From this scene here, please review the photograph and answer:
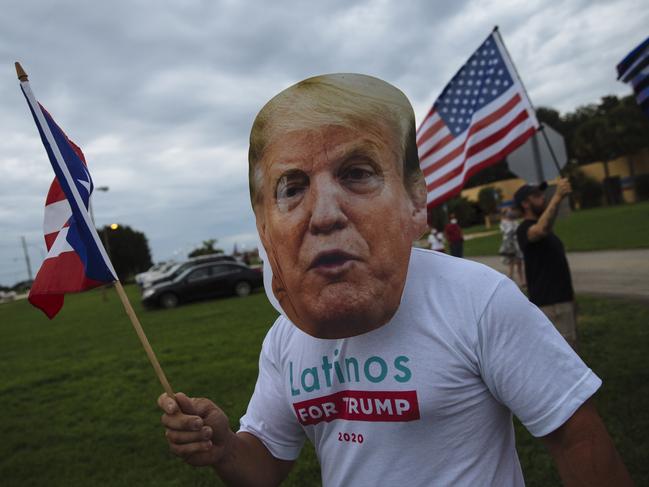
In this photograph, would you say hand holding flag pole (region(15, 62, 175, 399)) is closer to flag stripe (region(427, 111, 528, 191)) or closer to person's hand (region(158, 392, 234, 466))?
person's hand (region(158, 392, 234, 466))

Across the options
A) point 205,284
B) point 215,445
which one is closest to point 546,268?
point 215,445

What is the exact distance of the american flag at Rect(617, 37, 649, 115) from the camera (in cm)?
477

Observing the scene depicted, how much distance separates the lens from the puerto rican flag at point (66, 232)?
144 centimetres

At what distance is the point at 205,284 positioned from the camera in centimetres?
1755

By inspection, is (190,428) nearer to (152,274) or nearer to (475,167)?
(475,167)

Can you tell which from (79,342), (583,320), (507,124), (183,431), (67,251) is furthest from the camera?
(79,342)

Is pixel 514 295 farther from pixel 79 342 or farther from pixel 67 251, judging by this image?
pixel 79 342

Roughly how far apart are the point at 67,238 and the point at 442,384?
116 cm

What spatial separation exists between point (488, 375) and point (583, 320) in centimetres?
669

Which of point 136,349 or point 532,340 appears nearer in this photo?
point 532,340

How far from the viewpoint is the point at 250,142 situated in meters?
1.45

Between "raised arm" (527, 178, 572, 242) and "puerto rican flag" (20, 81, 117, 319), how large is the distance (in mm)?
3713

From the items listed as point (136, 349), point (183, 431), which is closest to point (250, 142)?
point (183, 431)

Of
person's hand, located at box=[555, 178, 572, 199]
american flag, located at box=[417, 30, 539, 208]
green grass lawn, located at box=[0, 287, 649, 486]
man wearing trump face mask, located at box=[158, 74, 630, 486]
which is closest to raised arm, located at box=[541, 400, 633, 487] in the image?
man wearing trump face mask, located at box=[158, 74, 630, 486]
